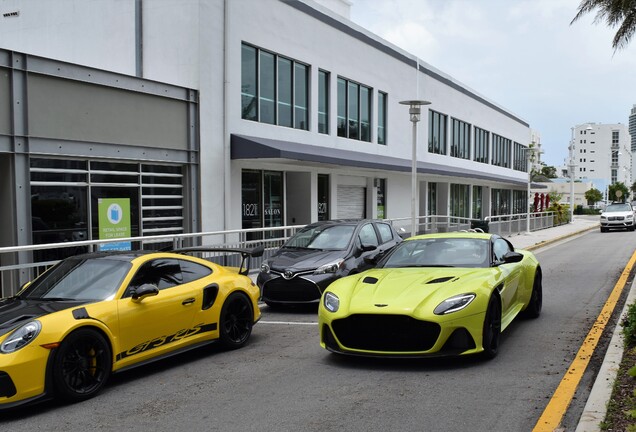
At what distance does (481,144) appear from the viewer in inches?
1594

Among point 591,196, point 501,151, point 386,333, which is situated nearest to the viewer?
point 386,333

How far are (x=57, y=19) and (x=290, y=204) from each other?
9113 millimetres

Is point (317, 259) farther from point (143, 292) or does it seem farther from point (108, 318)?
point (108, 318)

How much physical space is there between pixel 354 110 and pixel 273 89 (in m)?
5.78

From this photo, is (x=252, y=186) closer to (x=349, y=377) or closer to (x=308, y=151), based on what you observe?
(x=308, y=151)

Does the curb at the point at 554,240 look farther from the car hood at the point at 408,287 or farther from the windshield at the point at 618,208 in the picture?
the car hood at the point at 408,287

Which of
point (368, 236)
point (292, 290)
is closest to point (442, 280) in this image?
point (292, 290)

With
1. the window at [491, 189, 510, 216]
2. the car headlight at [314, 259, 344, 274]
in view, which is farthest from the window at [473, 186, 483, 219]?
the car headlight at [314, 259, 344, 274]

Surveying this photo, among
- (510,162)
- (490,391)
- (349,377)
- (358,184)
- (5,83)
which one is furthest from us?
(510,162)

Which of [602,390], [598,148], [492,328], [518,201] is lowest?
[602,390]

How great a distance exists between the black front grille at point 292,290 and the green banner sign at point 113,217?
4.98 meters

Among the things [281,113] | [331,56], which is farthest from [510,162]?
[281,113]

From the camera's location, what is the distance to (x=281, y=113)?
19641 millimetres

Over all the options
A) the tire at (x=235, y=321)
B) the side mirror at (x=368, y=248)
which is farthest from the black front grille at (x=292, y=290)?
the tire at (x=235, y=321)
